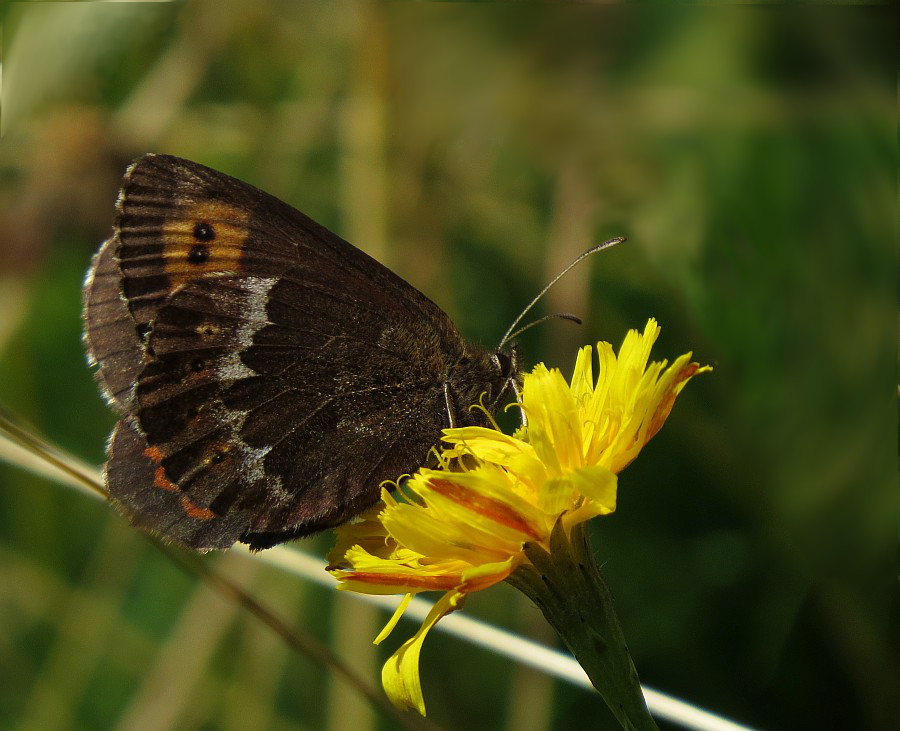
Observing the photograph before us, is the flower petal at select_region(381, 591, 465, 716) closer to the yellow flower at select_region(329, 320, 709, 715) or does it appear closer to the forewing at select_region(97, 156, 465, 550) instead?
the yellow flower at select_region(329, 320, 709, 715)

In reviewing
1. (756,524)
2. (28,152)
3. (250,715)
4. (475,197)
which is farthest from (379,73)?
(250,715)

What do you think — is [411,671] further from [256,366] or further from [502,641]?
[256,366]

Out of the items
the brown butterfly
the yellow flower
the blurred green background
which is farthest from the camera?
the blurred green background

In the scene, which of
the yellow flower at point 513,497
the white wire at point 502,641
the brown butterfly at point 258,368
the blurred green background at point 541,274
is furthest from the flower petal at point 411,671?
the blurred green background at point 541,274

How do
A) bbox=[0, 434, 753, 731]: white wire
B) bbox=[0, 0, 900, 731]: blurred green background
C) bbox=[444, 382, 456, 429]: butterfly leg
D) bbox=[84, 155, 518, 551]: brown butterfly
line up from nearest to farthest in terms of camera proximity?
1. bbox=[0, 434, 753, 731]: white wire
2. bbox=[84, 155, 518, 551]: brown butterfly
3. bbox=[444, 382, 456, 429]: butterfly leg
4. bbox=[0, 0, 900, 731]: blurred green background

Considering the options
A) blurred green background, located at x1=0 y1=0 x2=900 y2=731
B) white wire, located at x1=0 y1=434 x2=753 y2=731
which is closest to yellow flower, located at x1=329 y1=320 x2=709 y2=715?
white wire, located at x1=0 y1=434 x2=753 y2=731

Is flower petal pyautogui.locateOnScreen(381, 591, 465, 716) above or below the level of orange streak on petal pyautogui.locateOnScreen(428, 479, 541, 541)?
below

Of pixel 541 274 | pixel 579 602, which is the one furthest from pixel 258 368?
pixel 541 274

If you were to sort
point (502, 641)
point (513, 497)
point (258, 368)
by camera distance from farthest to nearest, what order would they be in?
point (258, 368) → point (502, 641) → point (513, 497)
